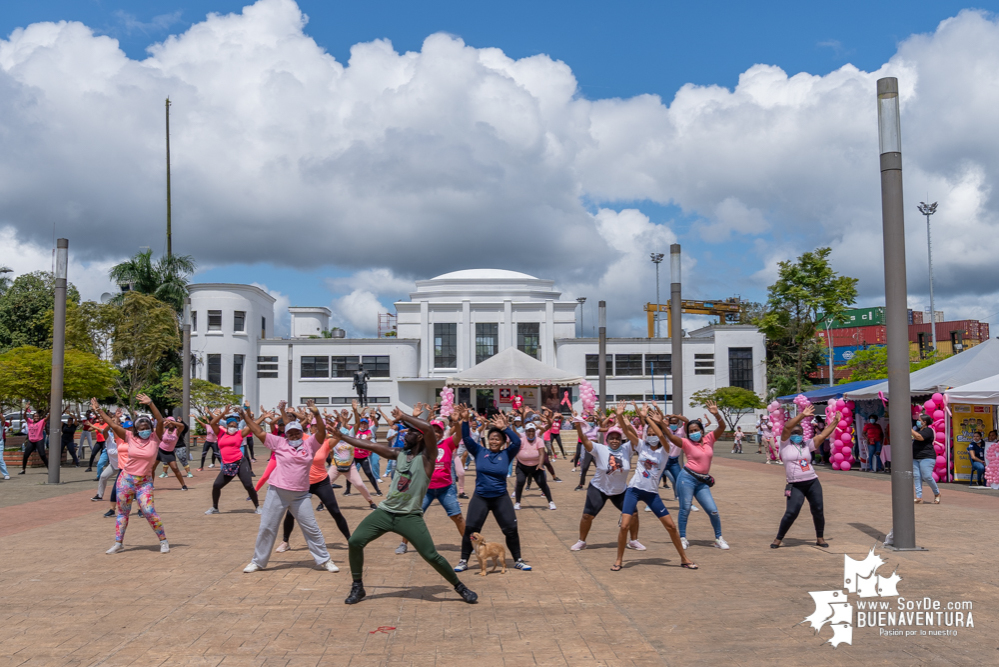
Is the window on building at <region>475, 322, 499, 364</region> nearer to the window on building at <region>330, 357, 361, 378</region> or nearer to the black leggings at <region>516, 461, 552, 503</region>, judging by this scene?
the window on building at <region>330, 357, 361, 378</region>

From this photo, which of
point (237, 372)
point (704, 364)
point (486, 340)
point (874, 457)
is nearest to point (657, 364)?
point (704, 364)

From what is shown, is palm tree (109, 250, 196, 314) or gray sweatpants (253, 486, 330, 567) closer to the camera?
gray sweatpants (253, 486, 330, 567)

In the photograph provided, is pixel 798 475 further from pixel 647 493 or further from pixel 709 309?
pixel 709 309

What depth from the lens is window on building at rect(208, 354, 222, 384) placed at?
172ft

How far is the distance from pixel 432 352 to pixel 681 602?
49.6 metres

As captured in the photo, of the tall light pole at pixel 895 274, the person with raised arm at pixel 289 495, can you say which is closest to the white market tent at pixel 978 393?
the tall light pole at pixel 895 274

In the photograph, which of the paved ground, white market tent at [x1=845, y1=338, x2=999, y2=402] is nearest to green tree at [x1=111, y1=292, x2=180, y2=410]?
the paved ground

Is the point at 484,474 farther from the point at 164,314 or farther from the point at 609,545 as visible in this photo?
the point at 164,314

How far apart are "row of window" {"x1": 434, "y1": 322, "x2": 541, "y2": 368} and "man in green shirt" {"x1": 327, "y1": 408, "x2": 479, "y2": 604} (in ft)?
160

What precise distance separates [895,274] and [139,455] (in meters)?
9.78

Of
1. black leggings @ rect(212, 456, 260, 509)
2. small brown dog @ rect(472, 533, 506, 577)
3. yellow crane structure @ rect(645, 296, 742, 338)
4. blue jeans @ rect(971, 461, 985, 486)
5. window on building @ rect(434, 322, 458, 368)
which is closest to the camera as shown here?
small brown dog @ rect(472, 533, 506, 577)

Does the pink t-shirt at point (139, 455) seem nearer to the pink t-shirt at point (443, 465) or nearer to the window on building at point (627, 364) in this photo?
the pink t-shirt at point (443, 465)

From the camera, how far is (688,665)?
5246mm

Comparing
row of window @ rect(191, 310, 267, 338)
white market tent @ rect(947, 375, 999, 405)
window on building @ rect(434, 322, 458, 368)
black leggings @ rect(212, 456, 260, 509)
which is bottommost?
black leggings @ rect(212, 456, 260, 509)
